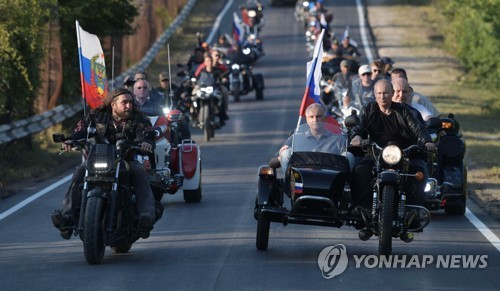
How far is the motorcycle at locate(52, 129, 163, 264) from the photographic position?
39.1ft

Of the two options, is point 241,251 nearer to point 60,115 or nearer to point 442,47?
point 60,115

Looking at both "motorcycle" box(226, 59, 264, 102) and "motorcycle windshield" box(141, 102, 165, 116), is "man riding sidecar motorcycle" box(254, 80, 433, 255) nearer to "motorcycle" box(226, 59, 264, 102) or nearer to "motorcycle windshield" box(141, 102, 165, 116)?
"motorcycle windshield" box(141, 102, 165, 116)

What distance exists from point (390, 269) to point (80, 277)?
8.80 feet

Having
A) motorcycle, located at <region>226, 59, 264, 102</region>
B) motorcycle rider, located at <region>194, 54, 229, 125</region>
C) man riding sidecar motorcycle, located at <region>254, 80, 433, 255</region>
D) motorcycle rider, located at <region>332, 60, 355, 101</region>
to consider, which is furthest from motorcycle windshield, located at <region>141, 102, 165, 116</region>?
motorcycle, located at <region>226, 59, 264, 102</region>

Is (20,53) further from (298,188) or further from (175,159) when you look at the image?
(298,188)

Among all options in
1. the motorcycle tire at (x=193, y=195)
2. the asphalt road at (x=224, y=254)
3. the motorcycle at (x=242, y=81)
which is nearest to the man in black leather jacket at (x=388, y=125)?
the asphalt road at (x=224, y=254)

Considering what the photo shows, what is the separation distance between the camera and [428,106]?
18.4 metres

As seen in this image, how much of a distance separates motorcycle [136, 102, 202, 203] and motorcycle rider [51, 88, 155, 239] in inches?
126

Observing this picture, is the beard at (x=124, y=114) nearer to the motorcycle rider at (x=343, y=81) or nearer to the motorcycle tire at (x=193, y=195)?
the motorcycle tire at (x=193, y=195)

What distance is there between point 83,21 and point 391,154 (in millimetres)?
20264

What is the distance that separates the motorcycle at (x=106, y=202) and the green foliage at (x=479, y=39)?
68.2 feet

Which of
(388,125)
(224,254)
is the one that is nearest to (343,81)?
(388,125)

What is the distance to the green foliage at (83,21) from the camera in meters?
30.1

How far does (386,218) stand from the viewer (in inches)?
478
